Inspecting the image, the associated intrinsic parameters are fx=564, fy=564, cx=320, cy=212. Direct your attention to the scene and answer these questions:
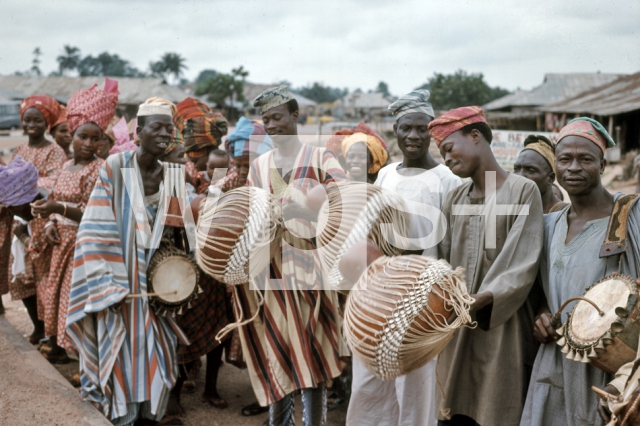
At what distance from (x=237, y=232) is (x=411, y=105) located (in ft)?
5.15

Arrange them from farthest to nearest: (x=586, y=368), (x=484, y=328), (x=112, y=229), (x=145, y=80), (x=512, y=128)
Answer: (x=145, y=80) < (x=512, y=128) < (x=112, y=229) < (x=484, y=328) < (x=586, y=368)

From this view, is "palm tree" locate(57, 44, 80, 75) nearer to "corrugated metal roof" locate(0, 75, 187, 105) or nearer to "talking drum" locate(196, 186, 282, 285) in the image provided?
"corrugated metal roof" locate(0, 75, 187, 105)

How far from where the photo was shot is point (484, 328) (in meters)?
2.85

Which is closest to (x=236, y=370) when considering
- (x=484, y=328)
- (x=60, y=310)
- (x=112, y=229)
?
(x=60, y=310)

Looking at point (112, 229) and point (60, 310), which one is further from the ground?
point (112, 229)

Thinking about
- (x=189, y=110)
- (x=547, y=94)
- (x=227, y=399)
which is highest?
(x=547, y=94)

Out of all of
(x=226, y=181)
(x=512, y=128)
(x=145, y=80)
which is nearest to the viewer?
(x=226, y=181)

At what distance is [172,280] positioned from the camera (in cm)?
409

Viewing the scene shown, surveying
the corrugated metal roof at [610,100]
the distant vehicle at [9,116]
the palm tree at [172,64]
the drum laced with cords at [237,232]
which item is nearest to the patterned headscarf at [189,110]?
the drum laced with cords at [237,232]

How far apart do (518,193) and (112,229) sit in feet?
9.11

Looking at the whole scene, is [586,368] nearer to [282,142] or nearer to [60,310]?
[282,142]

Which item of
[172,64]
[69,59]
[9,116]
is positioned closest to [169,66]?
[172,64]

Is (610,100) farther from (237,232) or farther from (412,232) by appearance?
(237,232)

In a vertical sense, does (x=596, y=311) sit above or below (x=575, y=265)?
below
